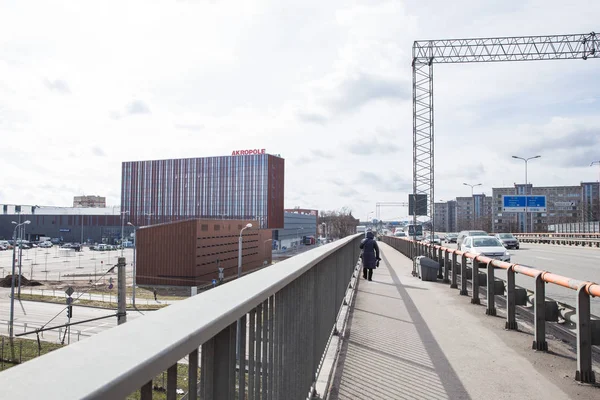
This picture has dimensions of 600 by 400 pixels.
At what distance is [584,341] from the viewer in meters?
4.64

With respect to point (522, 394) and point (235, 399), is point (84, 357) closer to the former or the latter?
point (235, 399)

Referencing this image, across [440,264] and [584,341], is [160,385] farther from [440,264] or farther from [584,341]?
[440,264]

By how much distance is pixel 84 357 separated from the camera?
0.98m

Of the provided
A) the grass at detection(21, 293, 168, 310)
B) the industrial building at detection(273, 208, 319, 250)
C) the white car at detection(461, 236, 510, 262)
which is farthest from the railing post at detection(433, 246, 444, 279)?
the industrial building at detection(273, 208, 319, 250)

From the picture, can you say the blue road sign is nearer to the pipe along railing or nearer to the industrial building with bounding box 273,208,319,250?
the pipe along railing

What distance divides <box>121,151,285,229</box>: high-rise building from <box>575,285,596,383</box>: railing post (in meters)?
103

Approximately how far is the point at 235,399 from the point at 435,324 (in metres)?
6.37

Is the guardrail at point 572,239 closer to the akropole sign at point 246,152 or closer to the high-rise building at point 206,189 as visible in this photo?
the high-rise building at point 206,189

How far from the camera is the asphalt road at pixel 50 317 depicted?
3588cm

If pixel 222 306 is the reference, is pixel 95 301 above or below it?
below

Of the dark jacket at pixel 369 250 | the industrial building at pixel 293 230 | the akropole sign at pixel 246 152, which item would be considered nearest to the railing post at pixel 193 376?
the dark jacket at pixel 369 250

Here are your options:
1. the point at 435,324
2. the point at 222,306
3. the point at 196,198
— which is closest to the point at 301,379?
the point at 222,306

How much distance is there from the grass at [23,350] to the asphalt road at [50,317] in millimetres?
1594

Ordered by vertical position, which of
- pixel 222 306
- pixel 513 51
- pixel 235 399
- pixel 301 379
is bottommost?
pixel 301 379
